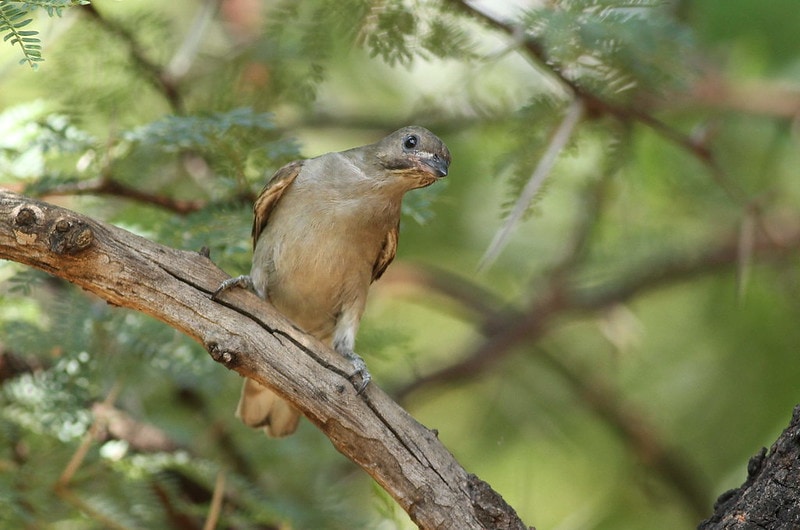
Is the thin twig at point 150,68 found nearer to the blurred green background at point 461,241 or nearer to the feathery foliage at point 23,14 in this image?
the blurred green background at point 461,241

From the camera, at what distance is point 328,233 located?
4.84m

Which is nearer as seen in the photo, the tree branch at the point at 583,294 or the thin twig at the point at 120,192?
the thin twig at the point at 120,192

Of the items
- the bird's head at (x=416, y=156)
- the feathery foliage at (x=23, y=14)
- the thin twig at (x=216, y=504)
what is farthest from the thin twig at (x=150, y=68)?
the feathery foliage at (x=23, y=14)

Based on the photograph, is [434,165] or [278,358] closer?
[278,358]

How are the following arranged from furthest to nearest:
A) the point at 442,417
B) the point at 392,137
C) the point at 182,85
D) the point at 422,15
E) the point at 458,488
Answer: the point at 442,417 < the point at 182,85 < the point at 422,15 < the point at 392,137 < the point at 458,488

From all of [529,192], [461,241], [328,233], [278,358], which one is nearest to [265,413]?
[328,233]

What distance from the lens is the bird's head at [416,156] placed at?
14.7 feet

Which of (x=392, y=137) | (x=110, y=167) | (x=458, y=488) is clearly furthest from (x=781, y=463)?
(x=110, y=167)

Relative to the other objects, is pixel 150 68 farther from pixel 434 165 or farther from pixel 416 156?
pixel 434 165

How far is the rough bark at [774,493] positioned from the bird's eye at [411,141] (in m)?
2.02

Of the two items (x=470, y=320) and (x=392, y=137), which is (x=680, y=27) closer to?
(x=392, y=137)

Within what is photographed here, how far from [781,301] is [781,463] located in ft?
14.6

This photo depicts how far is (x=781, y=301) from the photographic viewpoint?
7438 mm

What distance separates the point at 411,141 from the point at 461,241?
3.38m
